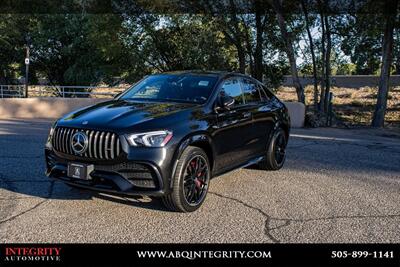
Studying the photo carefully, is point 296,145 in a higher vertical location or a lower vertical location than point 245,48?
lower

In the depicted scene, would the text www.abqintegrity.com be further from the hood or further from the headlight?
the hood

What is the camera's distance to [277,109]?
23.6 ft

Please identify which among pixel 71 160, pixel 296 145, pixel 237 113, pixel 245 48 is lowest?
pixel 296 145

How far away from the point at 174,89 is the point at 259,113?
1.37 metres

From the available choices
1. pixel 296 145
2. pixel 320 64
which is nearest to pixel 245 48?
pixel 320 64

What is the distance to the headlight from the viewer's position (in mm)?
4500

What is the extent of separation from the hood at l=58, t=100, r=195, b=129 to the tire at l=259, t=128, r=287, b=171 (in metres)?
2.03

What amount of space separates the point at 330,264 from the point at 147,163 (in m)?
1.95

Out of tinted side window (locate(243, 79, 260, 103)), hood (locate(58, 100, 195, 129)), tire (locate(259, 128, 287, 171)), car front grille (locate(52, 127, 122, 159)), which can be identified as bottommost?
tire (locate(259, 128, 287, 171))

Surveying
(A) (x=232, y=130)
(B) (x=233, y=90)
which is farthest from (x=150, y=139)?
(B) (x=233, y=90)

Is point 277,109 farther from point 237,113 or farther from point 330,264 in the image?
point 330,264

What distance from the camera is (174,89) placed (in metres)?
5.90

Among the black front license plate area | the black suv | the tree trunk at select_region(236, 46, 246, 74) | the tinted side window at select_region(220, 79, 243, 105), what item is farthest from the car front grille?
the tree trunk at select_region(236, 46, 246, 74)

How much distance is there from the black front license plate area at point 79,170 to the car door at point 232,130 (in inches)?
60.6
